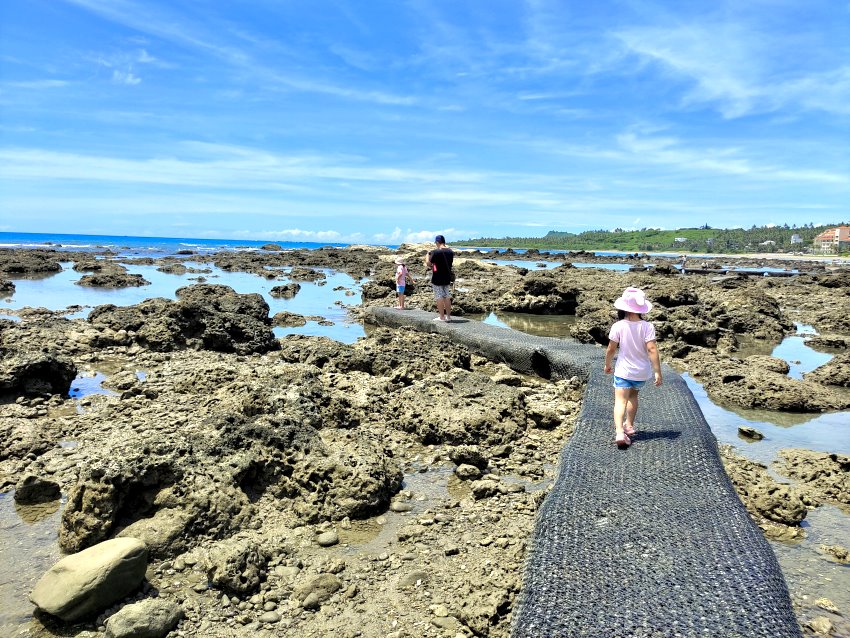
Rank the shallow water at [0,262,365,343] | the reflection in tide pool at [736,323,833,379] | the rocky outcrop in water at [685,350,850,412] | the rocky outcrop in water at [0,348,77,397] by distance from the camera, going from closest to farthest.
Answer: the rocky outcrop in water at [0,348,77,397] → the rocky outcrop in water at [685,350,850,412] → the reflection in tide pool at [736,323,833,379] → the shallow water at [0,262,365,343]

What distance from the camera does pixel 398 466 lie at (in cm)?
614

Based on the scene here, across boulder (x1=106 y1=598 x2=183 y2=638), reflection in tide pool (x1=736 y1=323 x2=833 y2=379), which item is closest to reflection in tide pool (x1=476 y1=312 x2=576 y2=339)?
reflection in tide pool (x1=736 y1=323 x2=833 y2=379)

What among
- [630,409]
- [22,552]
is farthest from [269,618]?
[630,409]

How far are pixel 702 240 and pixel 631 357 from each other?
488 ft

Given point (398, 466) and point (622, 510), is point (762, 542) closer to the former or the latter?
point (622, 510)

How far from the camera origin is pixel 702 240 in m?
137

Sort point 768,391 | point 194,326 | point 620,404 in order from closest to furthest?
point 620,404
point 768,391
point 194,326

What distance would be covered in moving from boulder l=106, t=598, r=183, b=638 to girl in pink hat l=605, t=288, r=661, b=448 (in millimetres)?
4320

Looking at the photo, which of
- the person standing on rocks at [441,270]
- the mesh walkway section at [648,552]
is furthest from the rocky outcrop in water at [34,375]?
the person standing on rocks at [441,270]

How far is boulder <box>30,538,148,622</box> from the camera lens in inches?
140

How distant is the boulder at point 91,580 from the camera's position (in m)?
3.56

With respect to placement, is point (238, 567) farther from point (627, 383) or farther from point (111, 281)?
point (111, 281)

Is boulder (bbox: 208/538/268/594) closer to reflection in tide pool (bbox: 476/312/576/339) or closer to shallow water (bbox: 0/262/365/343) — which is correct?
shallow water (bbox: 0/262/365/343)

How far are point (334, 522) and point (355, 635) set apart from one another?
4.90 feet
